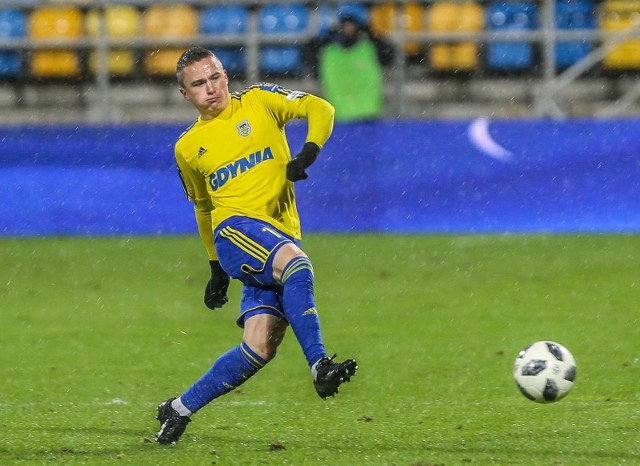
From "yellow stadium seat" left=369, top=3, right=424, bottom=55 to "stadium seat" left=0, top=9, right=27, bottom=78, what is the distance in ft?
15.0

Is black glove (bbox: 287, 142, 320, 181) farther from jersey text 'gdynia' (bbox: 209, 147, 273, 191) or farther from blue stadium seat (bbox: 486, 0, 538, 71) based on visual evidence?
blue stadium seat (bbox: 486, 0, 538, 71)

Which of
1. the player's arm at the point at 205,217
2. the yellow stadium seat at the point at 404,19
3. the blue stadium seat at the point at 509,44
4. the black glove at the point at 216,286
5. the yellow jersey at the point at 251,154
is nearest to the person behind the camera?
the yellow jersey at the point at 251,154

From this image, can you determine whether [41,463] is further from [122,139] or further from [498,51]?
[498,51]

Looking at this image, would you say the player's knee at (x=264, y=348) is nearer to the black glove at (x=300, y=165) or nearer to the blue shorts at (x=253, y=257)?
the blue shorts at (x=253, y=257)

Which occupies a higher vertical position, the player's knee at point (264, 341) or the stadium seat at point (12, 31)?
the player's knee at point (264, 341)

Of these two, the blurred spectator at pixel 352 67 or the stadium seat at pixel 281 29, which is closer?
the blurred spectator at pixel 352 67

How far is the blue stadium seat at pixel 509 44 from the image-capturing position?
1652cm

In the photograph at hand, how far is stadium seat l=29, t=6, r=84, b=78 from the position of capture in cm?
1656

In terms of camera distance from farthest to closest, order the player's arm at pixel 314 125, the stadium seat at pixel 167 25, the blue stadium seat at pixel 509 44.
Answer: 1. the stadium seat at pixel 167 25
2. the blue stadium seat at pixel 509 44
3. the player's arm at pixel 314 125

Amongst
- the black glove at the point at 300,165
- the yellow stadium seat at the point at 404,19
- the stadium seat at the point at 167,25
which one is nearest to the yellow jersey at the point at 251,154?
the black glove at the point at 300,165

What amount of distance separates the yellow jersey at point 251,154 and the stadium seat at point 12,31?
11112mm

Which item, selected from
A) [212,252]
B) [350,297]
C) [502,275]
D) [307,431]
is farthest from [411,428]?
[502,275]

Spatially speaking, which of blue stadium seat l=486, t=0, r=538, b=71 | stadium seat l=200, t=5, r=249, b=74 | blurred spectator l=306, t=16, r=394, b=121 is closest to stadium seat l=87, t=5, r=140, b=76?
stadium seat l=200, t=5, r=249, b=74

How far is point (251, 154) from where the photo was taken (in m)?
5.99
